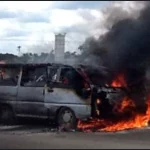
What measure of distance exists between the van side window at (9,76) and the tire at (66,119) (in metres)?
1.80

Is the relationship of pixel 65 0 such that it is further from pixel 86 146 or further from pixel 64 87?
pixel 64 87

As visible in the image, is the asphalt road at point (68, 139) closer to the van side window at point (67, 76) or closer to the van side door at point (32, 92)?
the van side door at point (32, 92)

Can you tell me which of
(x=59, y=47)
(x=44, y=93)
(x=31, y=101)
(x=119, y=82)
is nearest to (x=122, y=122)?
(x=119, y=82)

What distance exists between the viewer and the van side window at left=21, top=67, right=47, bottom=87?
14.6 meters

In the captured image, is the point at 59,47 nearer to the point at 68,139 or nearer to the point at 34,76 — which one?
the point at 34,76

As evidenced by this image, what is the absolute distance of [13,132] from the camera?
1386 centimetres

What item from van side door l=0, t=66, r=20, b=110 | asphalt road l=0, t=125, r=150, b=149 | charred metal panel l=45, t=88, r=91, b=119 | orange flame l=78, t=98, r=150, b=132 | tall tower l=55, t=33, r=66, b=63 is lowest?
asphalt road l=0, t=125, r=150, b=149

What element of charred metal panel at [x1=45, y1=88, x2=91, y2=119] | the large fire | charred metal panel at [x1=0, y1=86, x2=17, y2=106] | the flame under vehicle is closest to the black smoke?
the large fire

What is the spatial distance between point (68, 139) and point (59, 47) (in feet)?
9.04

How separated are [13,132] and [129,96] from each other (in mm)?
3474

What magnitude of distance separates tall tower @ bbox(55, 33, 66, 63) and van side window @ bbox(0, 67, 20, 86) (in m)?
1.29

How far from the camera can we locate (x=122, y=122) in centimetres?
1440

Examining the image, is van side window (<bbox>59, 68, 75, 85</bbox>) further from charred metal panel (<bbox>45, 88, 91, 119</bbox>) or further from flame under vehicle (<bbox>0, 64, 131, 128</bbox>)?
charred metal panel (<bbox>45, 88, 91, 119</bbox>)

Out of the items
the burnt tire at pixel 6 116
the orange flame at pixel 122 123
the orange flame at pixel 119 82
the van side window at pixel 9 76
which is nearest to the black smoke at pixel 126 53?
the orange flame at pixel 119 82
